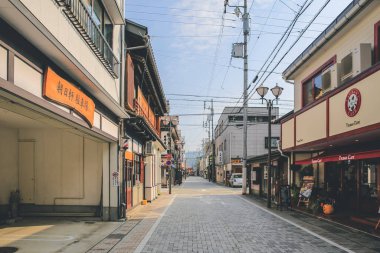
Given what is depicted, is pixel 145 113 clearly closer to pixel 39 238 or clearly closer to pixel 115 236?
pixel 115 236

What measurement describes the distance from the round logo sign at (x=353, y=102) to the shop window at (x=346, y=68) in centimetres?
286

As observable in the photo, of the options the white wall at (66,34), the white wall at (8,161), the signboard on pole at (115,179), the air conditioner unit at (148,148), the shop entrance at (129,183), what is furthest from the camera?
the air conditioner unit at (148,148)

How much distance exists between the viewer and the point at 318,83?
18.0 m

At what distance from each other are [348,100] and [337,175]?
6.51 metres

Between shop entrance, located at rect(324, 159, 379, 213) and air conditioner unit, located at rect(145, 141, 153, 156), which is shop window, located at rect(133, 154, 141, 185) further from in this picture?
shop entrance, located at rect(324, 159, 379, 213)

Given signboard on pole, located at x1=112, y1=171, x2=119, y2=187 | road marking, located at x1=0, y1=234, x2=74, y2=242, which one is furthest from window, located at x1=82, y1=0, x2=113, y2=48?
road marking, located at x1=0, y1=234, x2=74, y2=242

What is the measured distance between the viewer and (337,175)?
17.9 meters

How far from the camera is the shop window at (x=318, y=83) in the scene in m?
16.8

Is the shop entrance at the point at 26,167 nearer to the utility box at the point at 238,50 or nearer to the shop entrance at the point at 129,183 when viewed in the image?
the shop entrance at the point at 129,183

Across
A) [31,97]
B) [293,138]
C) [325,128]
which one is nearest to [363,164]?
[325,128]

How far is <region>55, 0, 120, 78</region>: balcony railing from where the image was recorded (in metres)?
8.84

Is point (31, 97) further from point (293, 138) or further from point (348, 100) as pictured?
point (293, 138)

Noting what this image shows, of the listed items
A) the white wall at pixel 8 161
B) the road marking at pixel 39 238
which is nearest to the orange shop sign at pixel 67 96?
the road marking at pixel 39 238

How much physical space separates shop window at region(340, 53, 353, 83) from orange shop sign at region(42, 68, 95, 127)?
8840 mm
